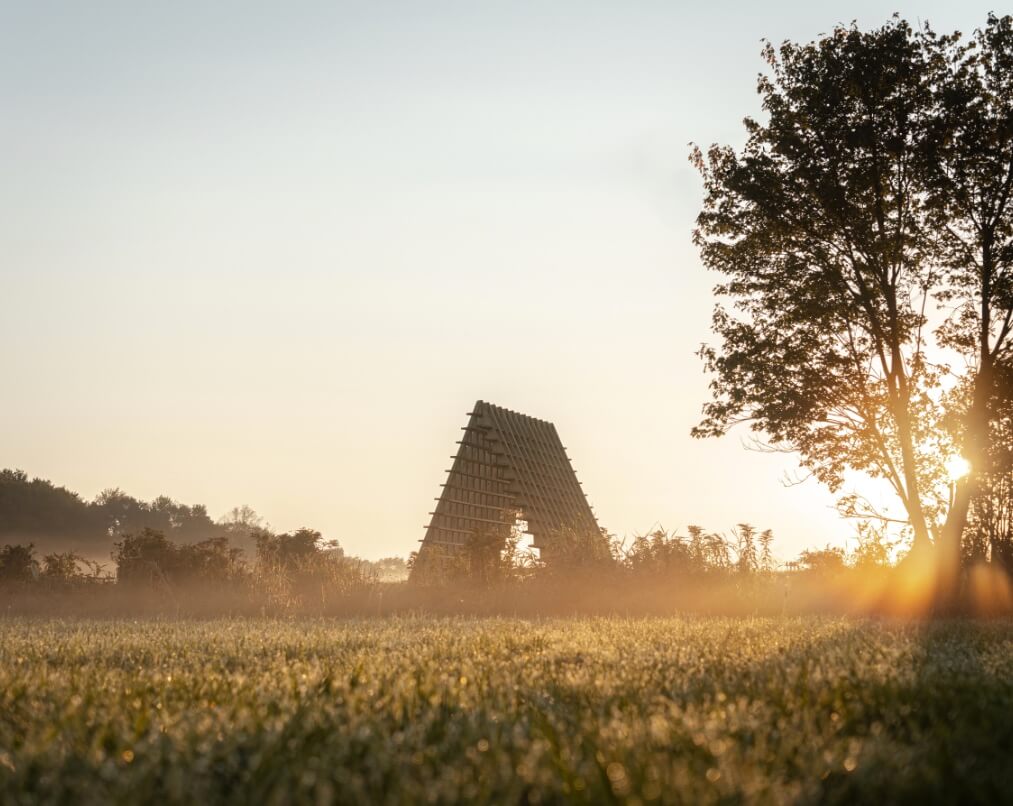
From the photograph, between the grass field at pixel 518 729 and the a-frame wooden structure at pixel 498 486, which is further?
the a-frame wooden structure at pixel 498 486

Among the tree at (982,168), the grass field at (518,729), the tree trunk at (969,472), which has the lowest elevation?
the grass field at (518,729)

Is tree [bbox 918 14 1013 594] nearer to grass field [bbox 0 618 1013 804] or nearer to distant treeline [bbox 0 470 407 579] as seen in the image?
grass field [bbox 0 618 1013 804]

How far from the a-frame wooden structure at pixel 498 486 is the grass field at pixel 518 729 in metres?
21.9

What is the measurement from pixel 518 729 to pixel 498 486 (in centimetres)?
3019

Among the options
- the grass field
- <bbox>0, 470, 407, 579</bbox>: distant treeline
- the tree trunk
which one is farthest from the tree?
<bbox>0, 470, 407, 579</bbox>: distant treeline

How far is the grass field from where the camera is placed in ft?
8.47

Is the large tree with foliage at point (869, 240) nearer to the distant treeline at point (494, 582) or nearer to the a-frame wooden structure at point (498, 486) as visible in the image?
the distant treeline at point (494, 582)

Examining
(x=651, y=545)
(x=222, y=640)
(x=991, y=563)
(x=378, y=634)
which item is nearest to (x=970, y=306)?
(x=991, y=563)

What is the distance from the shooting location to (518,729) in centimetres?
321

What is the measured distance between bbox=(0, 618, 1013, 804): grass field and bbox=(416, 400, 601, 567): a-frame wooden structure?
21.9 m

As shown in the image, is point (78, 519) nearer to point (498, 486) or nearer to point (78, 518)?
point (78, 518)

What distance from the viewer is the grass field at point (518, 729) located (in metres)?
2.58

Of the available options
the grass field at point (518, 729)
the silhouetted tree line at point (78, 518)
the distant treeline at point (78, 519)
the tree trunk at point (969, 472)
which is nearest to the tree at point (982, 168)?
the tree trunk at point (969, 472)

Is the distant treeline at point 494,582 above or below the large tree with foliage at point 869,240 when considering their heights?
below
